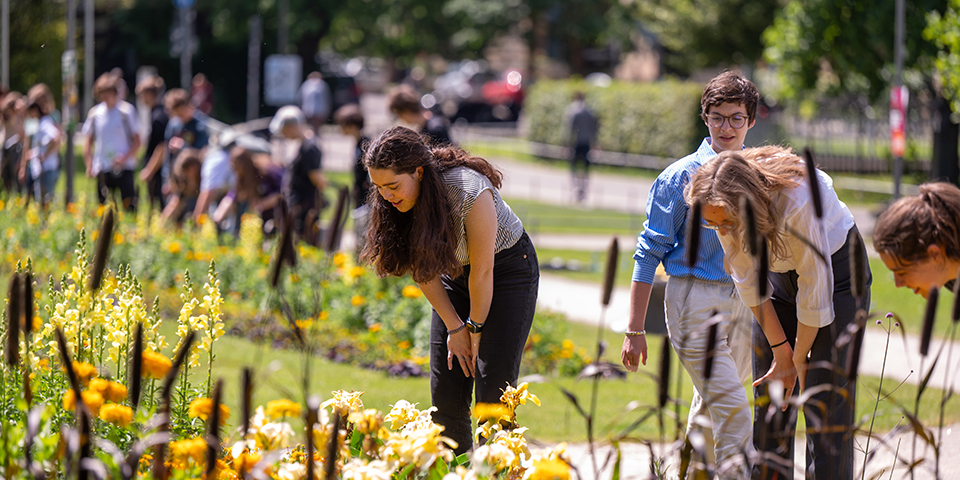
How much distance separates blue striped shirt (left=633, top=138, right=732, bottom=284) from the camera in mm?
3854

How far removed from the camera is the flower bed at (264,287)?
7371 mm

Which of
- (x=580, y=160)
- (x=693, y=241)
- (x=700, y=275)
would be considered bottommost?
(x=580, y=160)

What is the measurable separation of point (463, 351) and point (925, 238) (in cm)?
168

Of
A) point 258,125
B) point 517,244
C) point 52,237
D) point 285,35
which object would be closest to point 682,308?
point 517,244

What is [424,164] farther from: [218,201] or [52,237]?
[218,201]

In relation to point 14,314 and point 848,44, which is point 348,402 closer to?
point 14,314

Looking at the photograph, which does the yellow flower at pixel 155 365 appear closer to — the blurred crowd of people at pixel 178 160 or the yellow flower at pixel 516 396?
the yellow flower at pixel 516 396

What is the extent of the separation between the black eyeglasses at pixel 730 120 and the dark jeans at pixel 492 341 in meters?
0.82

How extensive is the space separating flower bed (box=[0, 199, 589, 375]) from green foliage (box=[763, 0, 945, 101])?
37.7ft

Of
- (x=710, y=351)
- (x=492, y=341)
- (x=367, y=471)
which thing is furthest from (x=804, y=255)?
(x=367, y=471)

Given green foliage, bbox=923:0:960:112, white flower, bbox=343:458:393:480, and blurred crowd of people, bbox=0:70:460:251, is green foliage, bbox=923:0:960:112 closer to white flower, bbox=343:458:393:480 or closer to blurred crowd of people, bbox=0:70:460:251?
blurred crowd of people, bbox=0:70:460:251

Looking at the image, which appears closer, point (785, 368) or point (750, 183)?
point (750, 183)

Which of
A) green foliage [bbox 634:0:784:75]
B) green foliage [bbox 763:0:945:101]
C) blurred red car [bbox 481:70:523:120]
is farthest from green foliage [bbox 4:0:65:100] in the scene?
blurred red car [bbox 481:70:523:120]

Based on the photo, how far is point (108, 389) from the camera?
246 centimetres
